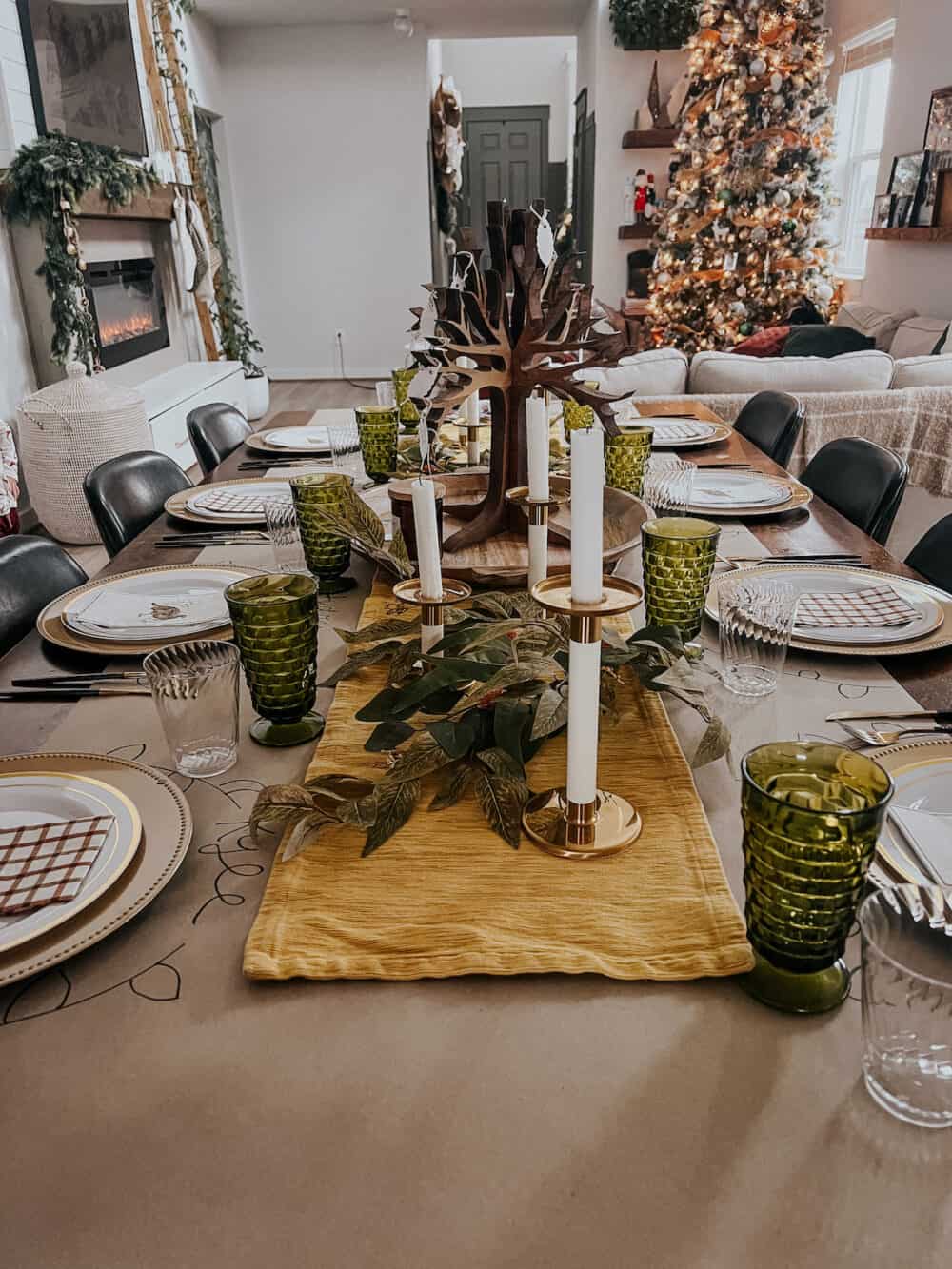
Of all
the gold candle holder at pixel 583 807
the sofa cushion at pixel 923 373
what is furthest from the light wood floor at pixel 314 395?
the gold candle holder at pixel 583 807

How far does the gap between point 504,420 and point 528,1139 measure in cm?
97

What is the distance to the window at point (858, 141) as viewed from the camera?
6285 millimetres

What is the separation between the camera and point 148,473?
1.98 meters

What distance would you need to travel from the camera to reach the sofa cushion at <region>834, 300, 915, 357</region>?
17.5ft

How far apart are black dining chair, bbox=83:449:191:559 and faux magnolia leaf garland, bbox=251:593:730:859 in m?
1.10

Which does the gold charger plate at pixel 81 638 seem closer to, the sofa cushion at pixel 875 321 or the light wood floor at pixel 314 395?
the sofa cushion at pixel 875 321

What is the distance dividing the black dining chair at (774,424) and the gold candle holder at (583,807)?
1602mm

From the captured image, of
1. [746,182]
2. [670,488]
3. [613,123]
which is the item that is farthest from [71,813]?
[613,123]

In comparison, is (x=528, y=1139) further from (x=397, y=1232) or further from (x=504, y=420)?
(x=504, y=420)

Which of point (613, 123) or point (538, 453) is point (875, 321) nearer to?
point (613, 123)

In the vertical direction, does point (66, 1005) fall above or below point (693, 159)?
below

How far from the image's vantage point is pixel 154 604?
1.28 metres

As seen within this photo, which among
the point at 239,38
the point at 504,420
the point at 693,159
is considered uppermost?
the point at 239,38

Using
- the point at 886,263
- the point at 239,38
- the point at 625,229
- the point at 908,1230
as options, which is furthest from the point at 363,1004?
the point at 239,38
